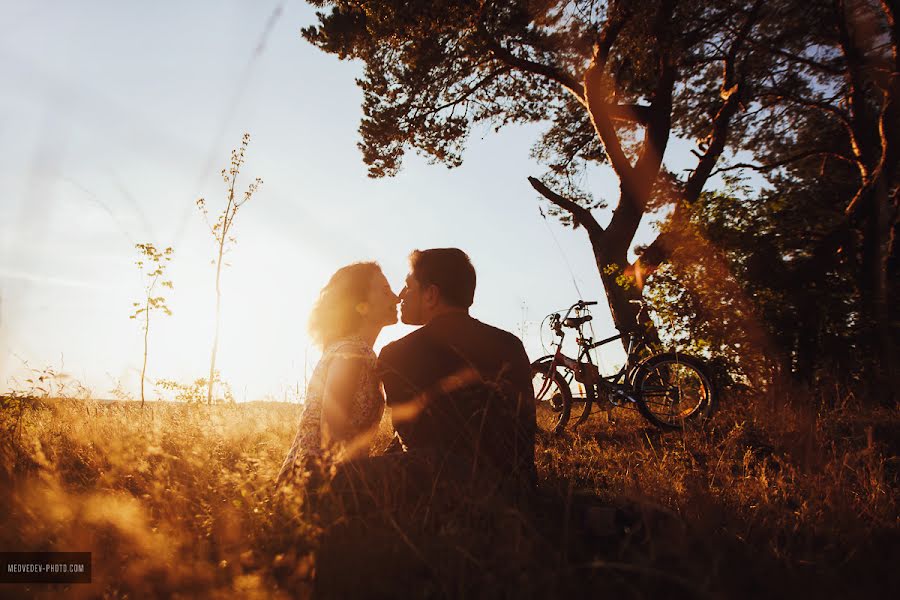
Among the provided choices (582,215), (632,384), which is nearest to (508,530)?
(632,384)

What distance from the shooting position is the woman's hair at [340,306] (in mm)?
3553

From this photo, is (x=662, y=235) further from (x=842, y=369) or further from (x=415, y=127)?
(x=415, y=127)

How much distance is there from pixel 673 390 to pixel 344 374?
4709 millimetres

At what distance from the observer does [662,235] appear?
711 cm

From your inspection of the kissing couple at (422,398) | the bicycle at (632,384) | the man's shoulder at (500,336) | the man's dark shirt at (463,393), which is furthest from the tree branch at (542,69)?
the man's dark shirt at (463,393)

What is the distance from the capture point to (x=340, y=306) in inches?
140

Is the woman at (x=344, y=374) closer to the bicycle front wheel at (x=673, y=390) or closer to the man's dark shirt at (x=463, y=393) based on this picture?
the man's dark shirt at (x=463, y=393)

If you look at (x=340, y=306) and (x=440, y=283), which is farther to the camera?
(x=340, y=306)


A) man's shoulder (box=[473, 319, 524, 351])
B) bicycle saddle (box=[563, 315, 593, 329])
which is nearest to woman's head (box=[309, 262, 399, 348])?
man's shoulder (box=[473, 319, 524, 351])

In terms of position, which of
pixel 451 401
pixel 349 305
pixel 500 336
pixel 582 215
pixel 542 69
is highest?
pixel 542 69

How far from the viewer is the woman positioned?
10.2 ft

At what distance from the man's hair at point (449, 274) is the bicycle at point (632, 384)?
2.55 meters

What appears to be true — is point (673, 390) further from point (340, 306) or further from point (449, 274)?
point (340, 306)

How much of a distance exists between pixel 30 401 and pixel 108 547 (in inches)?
147
